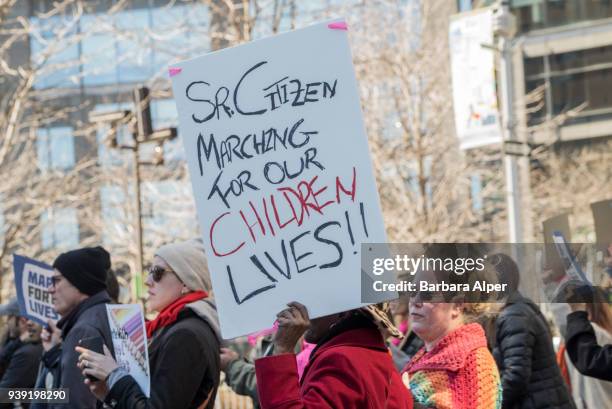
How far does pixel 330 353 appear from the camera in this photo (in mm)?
3568

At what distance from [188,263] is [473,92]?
12936mm

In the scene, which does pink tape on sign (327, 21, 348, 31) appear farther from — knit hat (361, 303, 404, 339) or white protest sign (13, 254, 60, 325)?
white protest sign (13, 254, 60, 325)

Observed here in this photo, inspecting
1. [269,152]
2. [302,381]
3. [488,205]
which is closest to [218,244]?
[269,152]

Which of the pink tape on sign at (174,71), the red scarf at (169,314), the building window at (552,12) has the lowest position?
the red scarf at (169,314)

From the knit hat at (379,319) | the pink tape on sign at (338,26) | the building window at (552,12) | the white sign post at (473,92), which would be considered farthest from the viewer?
the building window at (552,12)

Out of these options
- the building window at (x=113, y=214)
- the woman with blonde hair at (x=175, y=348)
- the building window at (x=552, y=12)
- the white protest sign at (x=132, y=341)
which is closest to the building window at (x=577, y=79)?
the building window at (x=552, y=12)

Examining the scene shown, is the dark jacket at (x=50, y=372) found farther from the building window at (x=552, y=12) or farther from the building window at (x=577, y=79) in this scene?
the building window at (x=552, y=12)

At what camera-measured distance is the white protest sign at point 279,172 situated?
3.81 m

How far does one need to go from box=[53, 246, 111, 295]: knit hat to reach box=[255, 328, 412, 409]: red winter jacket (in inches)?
90.1

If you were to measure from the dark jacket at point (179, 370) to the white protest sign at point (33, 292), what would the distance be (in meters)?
2.26

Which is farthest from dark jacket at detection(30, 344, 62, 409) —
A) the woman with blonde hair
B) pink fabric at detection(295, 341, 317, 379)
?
pink fabric at detection(295, 341, 317, 379)

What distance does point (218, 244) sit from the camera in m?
4.02

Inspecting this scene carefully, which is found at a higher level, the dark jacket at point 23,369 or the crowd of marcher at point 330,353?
the crowd of marcher at point 330,353

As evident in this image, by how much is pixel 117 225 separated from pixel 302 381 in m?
21.2
